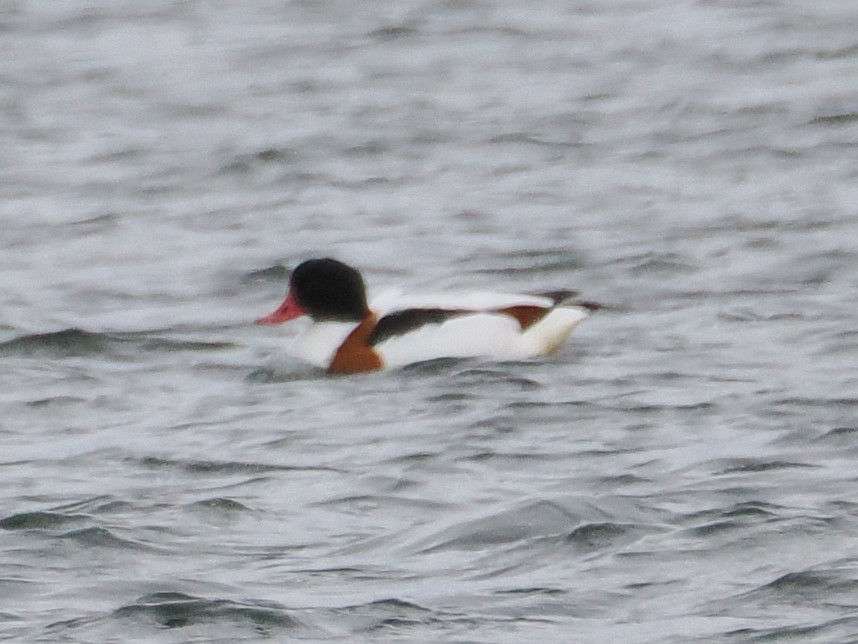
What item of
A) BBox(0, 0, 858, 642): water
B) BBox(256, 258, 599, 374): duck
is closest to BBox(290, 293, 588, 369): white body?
BBox(256, 258, 599, 374): duck

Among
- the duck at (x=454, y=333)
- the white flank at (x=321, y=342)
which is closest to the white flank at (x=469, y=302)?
the duck at (x=454, y=333)

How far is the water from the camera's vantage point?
6996mm

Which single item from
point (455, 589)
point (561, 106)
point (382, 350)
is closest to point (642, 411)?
point (382, 350)

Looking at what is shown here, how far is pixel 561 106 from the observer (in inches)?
619

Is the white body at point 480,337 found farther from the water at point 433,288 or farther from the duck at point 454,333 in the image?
the water at point 433,288

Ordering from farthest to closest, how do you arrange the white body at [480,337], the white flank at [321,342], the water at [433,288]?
the white flank at [321,342] < the white body at [480,337] < the water at [433,288]

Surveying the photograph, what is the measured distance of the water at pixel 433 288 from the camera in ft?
23.0

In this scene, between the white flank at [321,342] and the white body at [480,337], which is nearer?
the white body at [480,337]

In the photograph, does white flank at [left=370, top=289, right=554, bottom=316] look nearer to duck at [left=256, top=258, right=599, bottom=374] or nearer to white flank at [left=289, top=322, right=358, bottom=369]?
duck at [left=256, top=258, right=599, bottom=374]

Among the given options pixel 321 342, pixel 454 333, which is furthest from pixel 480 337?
pixel 321 342

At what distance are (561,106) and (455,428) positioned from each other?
680 cm

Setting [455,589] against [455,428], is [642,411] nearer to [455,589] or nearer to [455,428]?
[455,428]

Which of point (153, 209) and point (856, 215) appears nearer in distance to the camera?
point (856, 215)

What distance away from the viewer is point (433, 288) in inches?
475
